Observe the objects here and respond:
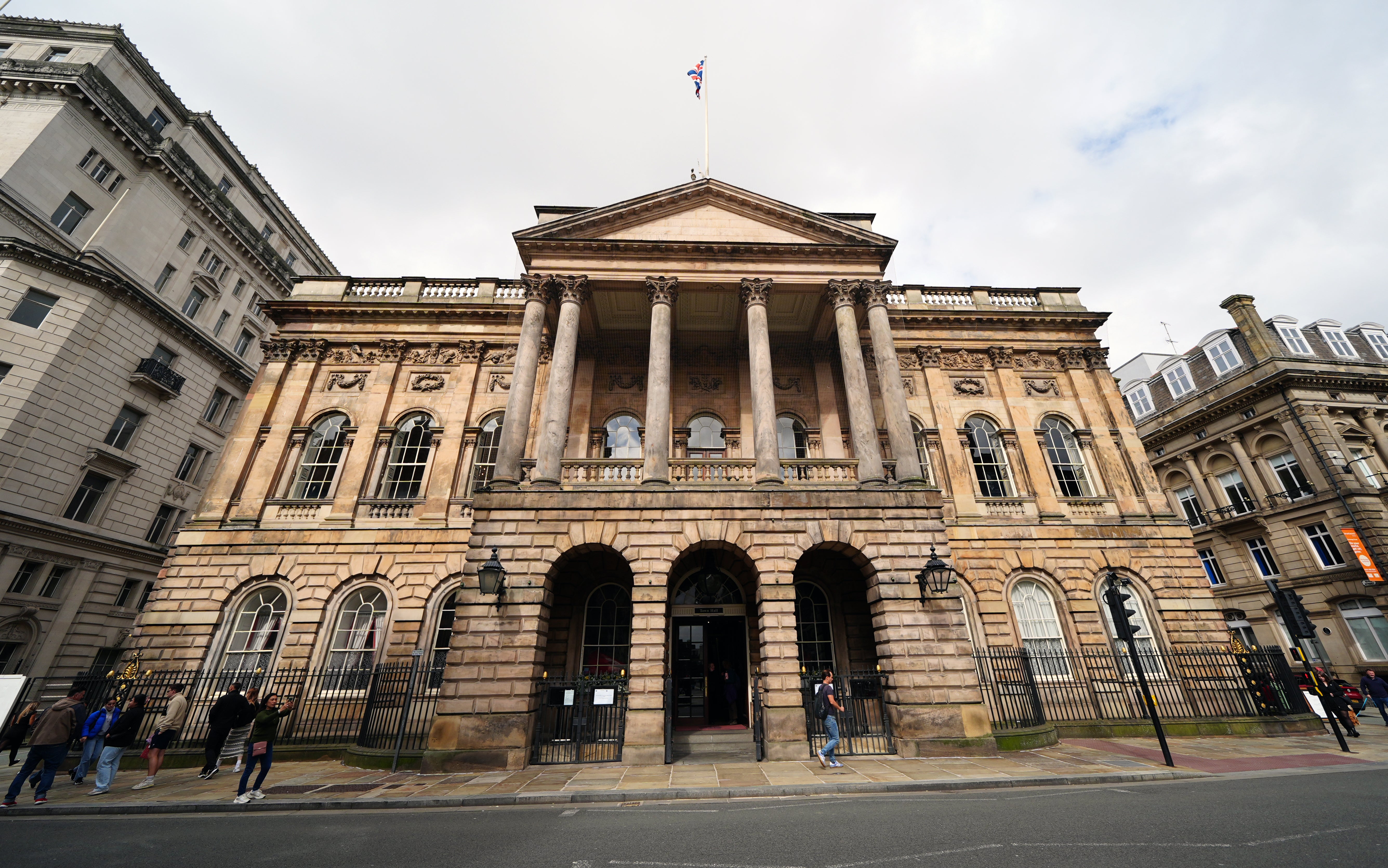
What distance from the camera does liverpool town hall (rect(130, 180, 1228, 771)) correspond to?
11.6 m

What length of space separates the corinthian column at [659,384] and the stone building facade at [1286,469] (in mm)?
27367

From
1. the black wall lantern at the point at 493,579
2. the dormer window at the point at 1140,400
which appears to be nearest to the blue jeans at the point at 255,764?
the black wall lantern at the point at 493,579

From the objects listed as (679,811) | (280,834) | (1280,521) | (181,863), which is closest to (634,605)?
(679,811)

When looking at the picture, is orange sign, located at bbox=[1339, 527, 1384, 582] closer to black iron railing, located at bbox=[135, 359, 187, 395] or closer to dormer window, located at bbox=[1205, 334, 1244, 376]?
dormer window, located at bbox=[1205, 334, 1244, 376]

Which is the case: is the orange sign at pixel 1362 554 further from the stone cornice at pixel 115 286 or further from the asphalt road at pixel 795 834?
the stone cornice at pixel 115 286

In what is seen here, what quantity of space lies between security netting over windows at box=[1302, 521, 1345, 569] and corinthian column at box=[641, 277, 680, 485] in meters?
28.0

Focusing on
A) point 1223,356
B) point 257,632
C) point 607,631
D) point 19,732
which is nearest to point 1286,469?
point 1223,356

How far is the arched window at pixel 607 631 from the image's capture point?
14.6m

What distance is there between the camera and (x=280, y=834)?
641 centimetres

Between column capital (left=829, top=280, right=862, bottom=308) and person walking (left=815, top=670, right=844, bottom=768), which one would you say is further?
column capital (left=829, top=280, right=862, bottom=308)

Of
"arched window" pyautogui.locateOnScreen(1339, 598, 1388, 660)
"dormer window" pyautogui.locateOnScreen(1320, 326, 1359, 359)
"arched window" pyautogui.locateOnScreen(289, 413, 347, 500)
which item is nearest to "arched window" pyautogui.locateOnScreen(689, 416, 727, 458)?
"arched window" pyautogui.locateOnScreen(289, 413, 347, 500)

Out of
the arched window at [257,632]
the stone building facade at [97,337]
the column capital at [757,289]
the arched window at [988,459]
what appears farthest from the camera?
→ the stone building facade at [97,337]

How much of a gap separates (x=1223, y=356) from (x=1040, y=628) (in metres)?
22.9

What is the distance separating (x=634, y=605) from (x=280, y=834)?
659cm
